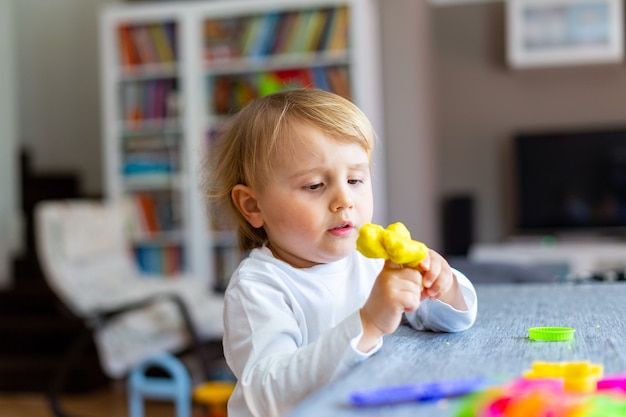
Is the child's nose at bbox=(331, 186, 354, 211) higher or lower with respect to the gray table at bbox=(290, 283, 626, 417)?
higher

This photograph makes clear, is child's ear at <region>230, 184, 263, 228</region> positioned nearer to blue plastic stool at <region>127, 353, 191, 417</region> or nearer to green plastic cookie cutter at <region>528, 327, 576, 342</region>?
green plastic cookie cutter at <region>528, 327, 576, 342</region>

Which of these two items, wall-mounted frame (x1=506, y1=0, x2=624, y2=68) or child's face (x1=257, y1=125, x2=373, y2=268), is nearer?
child's face (x1=257, y1=125, x2=373, y2=268)

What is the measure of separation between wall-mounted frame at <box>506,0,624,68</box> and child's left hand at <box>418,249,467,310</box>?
16.2 ft

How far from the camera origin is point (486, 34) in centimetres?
587

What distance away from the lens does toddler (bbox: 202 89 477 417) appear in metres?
0.78

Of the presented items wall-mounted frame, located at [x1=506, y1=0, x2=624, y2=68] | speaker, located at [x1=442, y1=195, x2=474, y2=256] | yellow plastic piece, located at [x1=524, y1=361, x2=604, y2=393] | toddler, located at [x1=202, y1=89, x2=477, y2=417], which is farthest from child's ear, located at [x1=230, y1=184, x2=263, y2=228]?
wall-mounted frame, located at [x1=506, y1=0, x2=624, y2=68]

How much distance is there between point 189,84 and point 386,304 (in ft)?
14.4

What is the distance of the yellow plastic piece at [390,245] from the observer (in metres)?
0.75

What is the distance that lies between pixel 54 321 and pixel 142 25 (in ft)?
5.69

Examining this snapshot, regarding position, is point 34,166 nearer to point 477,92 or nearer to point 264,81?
point 264,81

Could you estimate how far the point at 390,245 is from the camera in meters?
0.75

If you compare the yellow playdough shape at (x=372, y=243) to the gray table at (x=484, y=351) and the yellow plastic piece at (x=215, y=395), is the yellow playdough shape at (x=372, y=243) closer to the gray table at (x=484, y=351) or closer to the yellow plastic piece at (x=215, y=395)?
the gray table at (x=484, y=351)

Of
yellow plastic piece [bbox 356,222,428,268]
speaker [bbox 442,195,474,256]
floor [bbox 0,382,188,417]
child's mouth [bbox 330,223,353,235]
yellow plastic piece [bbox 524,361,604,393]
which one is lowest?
floor [bbox 0,382,188,417]

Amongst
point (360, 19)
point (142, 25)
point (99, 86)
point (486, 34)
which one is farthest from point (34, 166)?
point (486, 34)
